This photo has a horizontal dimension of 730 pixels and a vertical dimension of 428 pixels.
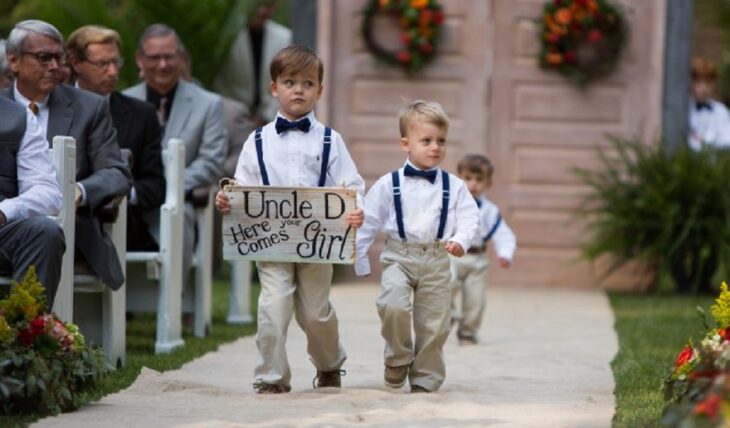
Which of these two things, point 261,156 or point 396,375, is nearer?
point 261,156

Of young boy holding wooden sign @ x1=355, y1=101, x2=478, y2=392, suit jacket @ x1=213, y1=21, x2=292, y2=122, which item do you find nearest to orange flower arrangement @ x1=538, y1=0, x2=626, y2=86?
suit jacket @ x1=213, y1=21, x2=292, y2=122

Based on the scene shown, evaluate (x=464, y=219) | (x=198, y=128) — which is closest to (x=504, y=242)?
(x=198, y=128)

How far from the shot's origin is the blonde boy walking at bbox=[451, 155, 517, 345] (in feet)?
34.1

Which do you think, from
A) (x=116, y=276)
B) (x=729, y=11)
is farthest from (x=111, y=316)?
(x=729, y=11)

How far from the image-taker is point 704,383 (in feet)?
18.8

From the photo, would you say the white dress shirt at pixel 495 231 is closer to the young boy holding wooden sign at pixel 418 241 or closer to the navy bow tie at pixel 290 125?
the young boy holding wooden sign at pixel 418 241

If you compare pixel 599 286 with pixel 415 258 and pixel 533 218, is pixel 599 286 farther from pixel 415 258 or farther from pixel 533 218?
pixel 415 258

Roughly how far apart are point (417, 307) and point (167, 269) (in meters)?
2.39

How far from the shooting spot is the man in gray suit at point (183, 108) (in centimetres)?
1073

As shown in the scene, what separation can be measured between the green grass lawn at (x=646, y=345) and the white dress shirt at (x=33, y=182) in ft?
8.31

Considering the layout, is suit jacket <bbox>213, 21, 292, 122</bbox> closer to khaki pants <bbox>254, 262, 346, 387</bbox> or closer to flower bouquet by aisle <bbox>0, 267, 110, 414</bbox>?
khaki pants <bbox>254, 262, 346, 387</bbox>

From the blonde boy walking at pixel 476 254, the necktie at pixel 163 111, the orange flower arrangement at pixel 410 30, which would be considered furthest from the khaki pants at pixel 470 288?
the orange flower arrangement at pixel 410 30

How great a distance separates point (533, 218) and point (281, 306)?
7.33 metres

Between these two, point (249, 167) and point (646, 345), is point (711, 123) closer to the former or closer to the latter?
point (646, 345)
